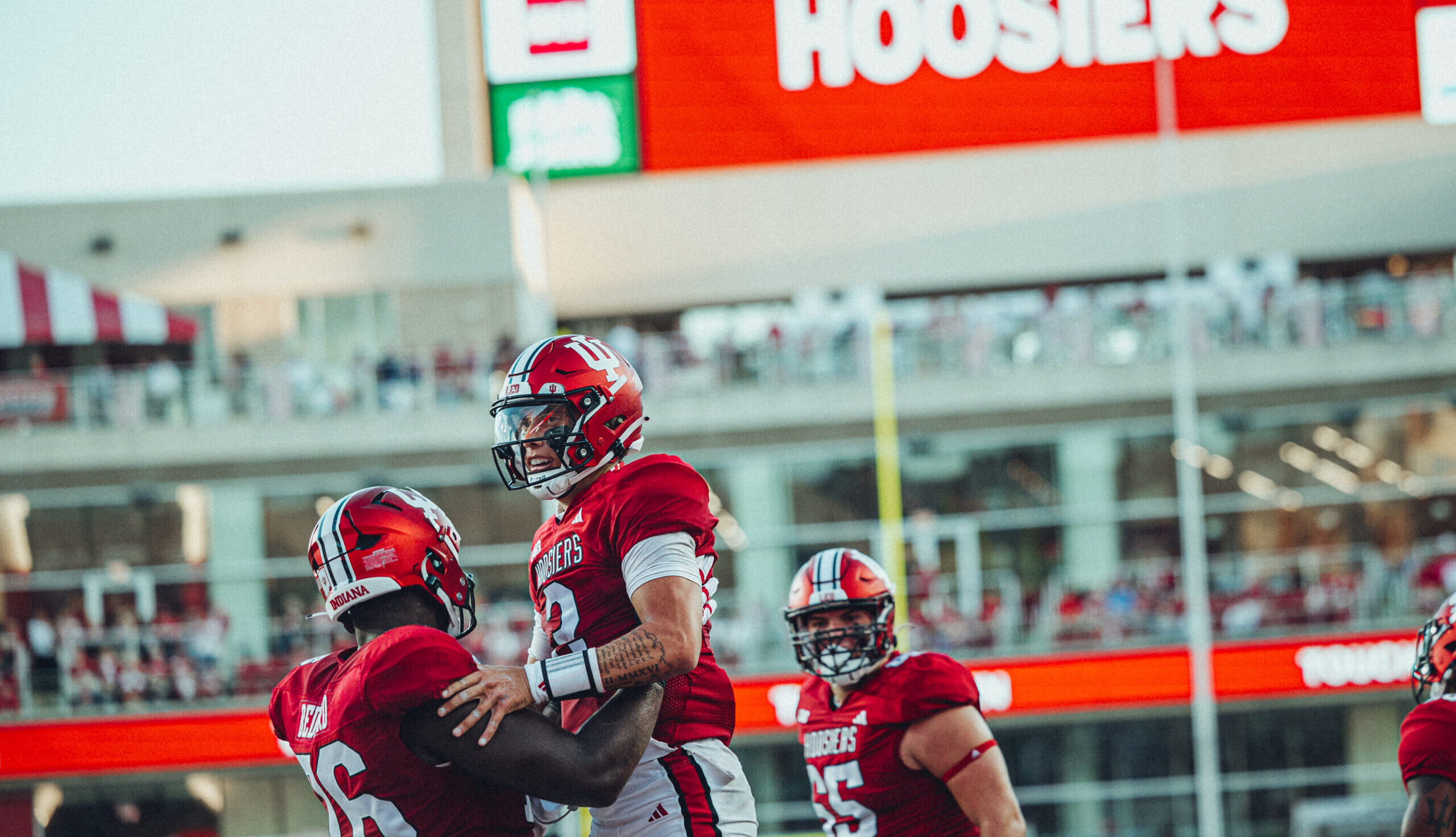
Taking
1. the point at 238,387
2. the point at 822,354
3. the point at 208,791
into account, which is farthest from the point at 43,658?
the point at 822,354

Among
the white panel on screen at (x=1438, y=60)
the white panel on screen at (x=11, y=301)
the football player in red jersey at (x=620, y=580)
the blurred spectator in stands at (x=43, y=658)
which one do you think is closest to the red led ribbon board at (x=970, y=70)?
the white panel on screen at (x=1438, y=60)

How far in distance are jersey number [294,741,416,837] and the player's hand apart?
0.95 feet

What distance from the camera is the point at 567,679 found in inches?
113

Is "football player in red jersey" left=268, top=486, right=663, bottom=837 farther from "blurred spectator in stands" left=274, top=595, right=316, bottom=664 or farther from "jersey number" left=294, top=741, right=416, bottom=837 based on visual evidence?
"blurred spectator in stands" left=274, top=595, right=316, bottom=664

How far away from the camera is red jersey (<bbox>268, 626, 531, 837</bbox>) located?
2.78 metres

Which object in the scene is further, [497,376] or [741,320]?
[741,320]

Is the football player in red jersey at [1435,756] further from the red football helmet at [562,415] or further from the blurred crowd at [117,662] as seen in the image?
the blurred crowd at [117,662]

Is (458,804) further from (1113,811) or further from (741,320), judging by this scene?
(741,320)

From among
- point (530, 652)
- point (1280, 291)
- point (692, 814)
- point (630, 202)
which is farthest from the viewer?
point (630, 202)

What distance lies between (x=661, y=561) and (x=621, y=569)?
0.63 feet

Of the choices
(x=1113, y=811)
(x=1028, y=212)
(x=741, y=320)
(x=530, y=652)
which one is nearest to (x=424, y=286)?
(x=741, y=320)

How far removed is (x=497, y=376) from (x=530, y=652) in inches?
751

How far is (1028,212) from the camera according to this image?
25344 mm

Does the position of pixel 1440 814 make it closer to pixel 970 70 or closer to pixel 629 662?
pixel 629 662
